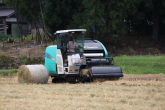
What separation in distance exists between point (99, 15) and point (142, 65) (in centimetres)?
812

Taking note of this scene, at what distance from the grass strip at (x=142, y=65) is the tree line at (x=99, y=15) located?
6259 mm

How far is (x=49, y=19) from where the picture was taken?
35.4 metres

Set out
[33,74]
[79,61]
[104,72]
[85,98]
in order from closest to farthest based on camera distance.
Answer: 1. [85,98]
2. [104,72]
3. [33,74]
4. [79,61]

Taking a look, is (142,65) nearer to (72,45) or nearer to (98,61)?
(98,61)

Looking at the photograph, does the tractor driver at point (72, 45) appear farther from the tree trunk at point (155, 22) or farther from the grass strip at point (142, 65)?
the tree trunk at point (155, 22)

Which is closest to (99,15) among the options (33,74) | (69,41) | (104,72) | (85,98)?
(69,41)

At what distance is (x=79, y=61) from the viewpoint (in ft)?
57.9

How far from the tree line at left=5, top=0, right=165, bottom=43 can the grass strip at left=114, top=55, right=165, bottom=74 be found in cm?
626

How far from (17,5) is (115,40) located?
393 inches

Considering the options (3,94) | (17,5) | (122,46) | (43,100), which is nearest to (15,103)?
(43,100)

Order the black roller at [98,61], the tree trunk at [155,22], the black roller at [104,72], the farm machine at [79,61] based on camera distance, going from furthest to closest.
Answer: the tree trunk at [155,22], the black roller at [98,61], the farm machine at [79,61], the black roller at [104,72]

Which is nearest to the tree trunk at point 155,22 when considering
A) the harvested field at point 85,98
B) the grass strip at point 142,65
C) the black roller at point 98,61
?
the grass strip at point 142,65

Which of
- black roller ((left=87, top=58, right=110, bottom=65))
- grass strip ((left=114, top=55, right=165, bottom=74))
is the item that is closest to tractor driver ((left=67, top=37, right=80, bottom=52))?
black roller ((left=87, top=58, right=110, bottom=65))

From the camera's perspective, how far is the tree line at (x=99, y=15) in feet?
106
